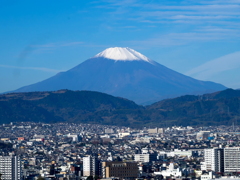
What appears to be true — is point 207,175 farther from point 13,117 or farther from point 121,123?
point 13,117

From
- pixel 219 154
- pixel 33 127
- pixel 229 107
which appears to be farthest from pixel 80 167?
pixel 229 107

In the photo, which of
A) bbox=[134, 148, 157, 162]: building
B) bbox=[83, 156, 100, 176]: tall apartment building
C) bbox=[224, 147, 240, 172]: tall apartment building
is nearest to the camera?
bbox=[83, 156, 100, 176]: tall apartment building

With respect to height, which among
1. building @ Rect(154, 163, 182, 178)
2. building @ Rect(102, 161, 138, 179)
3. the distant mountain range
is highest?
the distant mountain range

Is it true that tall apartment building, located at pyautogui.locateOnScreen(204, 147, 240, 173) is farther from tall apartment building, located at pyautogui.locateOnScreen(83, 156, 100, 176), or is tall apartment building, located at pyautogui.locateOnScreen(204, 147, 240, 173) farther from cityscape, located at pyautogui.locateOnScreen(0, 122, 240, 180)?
tall apartment building, located at pyautogui.locateOnScreen(83, 156, 100, 176)

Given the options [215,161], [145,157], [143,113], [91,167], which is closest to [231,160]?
[215,161]

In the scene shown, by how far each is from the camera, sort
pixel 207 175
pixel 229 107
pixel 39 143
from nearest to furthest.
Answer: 1. pixel 207 175
2. pixel 39 143
3. pixel 229 107

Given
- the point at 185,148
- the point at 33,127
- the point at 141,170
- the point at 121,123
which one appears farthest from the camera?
the point at 121,123

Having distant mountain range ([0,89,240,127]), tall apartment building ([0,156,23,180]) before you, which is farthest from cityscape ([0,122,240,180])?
distant mountain range ([0,89,240,127])
